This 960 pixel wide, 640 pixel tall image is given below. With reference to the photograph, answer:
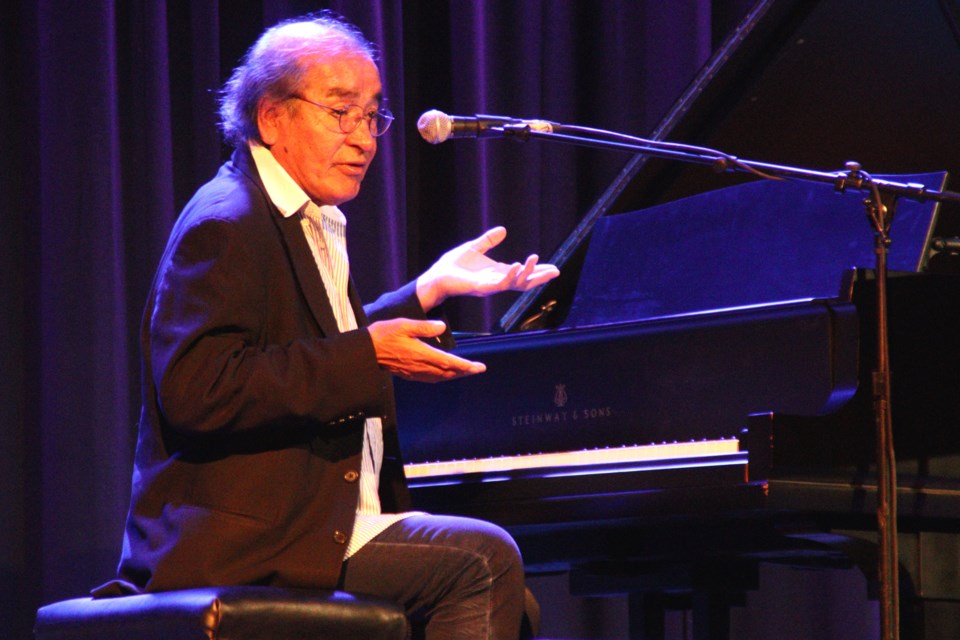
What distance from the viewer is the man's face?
2.20m

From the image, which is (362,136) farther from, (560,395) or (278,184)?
(560,395)

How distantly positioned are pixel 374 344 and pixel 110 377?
1.84 m

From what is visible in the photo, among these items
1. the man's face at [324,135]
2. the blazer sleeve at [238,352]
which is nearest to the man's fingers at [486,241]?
the man's face at [324,135]

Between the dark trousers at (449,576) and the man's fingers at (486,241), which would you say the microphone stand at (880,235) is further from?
the dark trousers at (449,576)

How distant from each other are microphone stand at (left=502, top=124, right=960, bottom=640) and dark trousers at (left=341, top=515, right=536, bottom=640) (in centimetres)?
54

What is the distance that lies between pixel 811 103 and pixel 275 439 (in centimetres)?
174

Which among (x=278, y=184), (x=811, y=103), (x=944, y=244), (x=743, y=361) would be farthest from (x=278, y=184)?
(x=811, y=103)

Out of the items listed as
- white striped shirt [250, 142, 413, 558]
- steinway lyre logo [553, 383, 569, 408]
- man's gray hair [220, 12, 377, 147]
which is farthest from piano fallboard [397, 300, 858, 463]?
man's gray hair [220, 12, 377, 147]

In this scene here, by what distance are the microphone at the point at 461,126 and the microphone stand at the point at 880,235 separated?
0.05 ft

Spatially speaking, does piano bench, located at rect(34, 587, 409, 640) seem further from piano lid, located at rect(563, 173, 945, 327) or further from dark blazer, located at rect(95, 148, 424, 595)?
piano lid, located at rect(563, 173, 945, 327)

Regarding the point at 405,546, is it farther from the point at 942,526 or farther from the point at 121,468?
the point at 121,468

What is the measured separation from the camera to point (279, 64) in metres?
2.23

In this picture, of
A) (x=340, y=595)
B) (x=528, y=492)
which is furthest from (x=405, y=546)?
(x=528, y=492)

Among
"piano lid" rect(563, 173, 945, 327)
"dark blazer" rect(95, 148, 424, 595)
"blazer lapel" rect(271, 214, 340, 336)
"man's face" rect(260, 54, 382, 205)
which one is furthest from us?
"piano lid" rect(563, 173, 945, 327)
